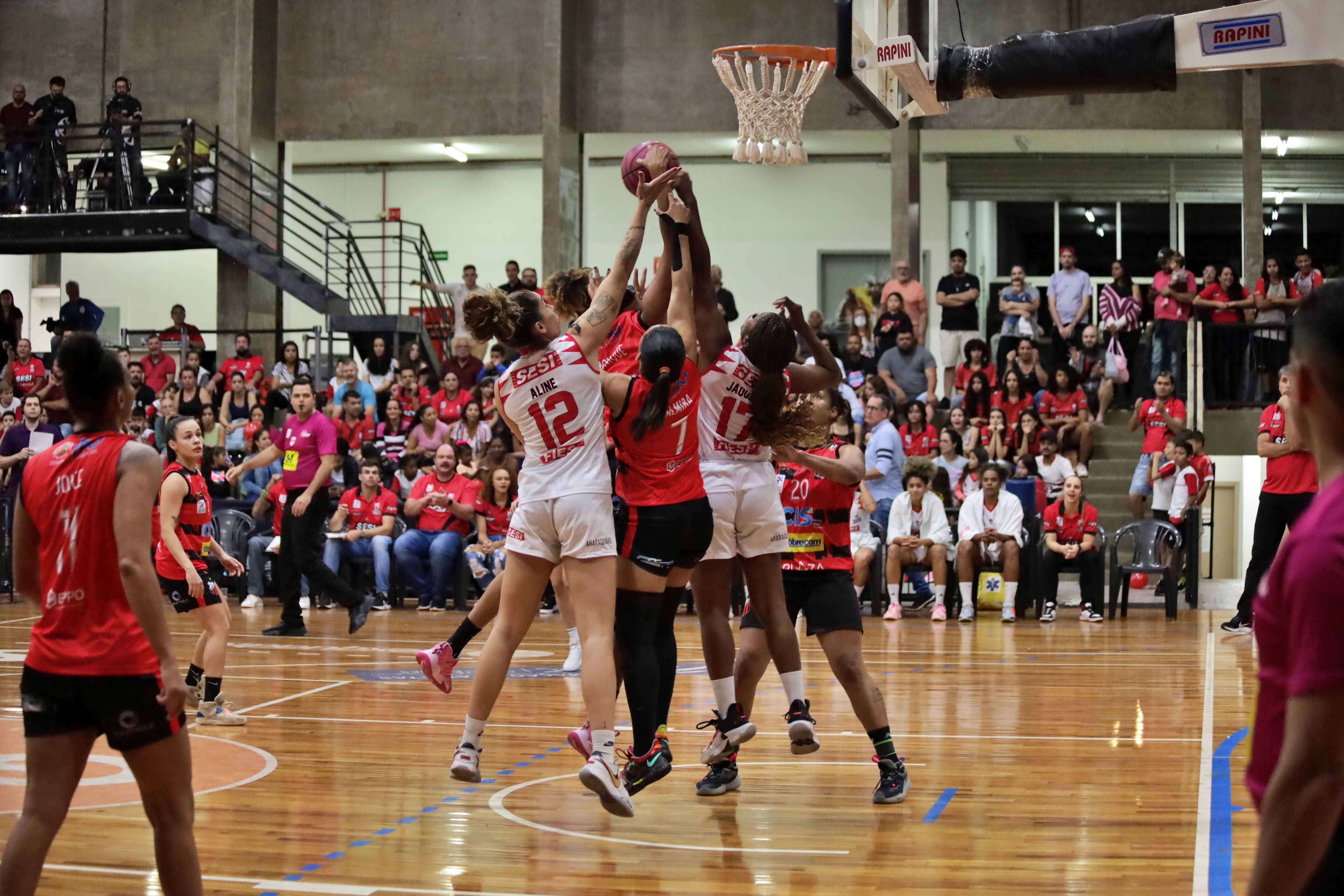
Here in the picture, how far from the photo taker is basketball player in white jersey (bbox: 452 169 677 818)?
204 inches

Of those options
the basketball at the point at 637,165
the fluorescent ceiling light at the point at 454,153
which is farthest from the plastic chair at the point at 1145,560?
the fluorescent ceiling light at the point at 454,153

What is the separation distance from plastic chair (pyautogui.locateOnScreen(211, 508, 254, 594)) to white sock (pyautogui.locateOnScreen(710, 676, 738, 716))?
33.1 feet

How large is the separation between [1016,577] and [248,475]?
8.14 m

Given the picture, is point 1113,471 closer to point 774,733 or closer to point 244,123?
point 774,733

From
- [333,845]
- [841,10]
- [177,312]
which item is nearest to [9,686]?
[333,845]

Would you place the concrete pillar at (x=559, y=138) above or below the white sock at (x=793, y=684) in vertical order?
above

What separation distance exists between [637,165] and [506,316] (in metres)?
0.78

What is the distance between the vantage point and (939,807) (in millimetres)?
5441

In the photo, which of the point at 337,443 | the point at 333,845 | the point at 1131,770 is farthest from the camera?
the point at 337,443

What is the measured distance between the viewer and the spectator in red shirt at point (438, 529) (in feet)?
46.4

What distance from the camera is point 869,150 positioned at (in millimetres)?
23062

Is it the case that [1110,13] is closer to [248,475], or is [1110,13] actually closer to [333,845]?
[248,475]

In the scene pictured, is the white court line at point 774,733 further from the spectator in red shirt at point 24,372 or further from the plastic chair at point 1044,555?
the spectator in red shirt at point 24,372

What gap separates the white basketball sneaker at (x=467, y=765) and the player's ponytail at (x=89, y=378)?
2136mm
